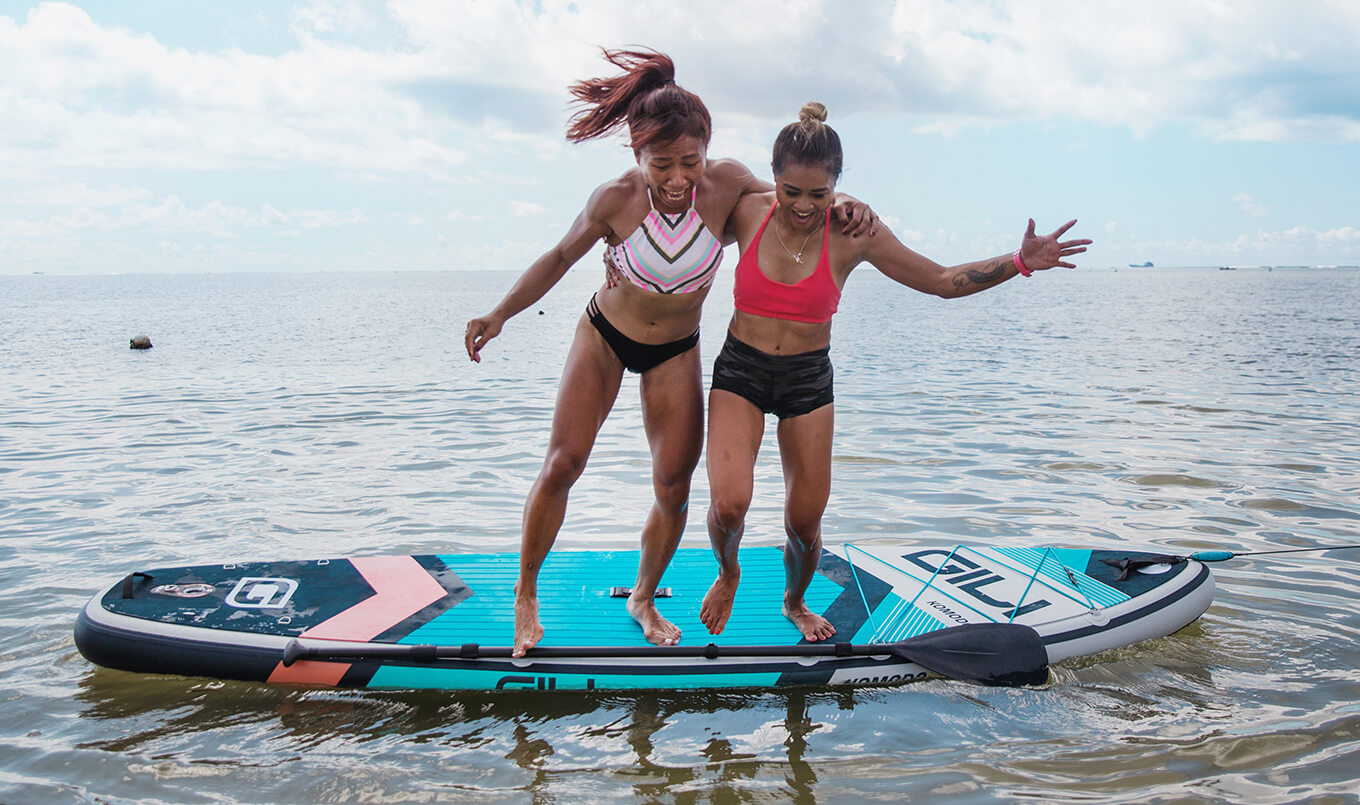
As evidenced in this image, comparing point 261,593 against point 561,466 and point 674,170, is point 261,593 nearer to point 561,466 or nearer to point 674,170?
point 561,466

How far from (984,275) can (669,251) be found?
1.53 metres

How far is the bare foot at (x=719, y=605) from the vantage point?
17.3 feet

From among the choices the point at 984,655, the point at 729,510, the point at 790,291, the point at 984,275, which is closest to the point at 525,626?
the point at 729,510

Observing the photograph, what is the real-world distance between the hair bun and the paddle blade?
9.41ft

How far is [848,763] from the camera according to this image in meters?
4.61

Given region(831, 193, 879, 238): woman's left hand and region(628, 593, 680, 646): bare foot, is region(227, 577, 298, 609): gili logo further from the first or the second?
region(831, 193, 879, 238): woman's left hand

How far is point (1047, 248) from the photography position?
14.4ft

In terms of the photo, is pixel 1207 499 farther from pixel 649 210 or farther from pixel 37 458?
pixel 37 458

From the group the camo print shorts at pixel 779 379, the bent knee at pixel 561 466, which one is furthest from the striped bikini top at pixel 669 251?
the bent knee at pixel 561 466

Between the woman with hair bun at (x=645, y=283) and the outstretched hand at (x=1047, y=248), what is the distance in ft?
2.45

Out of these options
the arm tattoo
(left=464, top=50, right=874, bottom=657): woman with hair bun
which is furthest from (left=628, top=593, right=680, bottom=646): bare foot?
the arm tattoo

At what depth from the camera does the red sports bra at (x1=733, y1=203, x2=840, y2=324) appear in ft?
15.3

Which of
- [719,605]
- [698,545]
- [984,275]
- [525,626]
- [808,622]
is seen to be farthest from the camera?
[698,545]

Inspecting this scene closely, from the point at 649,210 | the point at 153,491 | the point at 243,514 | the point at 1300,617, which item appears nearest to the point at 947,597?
the point at 1300,617
